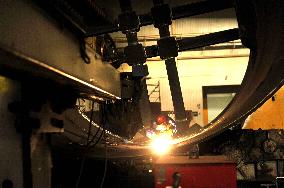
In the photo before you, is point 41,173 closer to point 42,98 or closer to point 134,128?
point 42,98

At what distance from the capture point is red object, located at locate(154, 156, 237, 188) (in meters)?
1.84

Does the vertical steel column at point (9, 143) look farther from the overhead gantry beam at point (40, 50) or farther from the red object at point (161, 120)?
the red object at point (161, 120)

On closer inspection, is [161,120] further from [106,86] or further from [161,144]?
[106,86]

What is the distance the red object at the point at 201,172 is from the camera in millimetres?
1840

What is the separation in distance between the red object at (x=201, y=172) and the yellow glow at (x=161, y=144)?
33 cm

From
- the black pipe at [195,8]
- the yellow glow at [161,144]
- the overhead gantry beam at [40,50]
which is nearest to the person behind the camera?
the overhead gantry beam at [40,50]

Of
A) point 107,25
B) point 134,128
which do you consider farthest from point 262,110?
point 107,25

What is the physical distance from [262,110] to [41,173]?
9.67 ft

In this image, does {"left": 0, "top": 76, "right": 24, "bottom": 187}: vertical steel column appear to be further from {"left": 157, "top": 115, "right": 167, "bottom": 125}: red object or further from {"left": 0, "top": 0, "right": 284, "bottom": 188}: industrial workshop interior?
{"left": 157, "top": 115, "right": 167, "bottom": 125}: red object

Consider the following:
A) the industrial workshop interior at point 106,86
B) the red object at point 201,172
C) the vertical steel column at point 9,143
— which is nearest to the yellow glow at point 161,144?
the industrial workshop interior at point 106,86

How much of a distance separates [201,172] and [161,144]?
507mm

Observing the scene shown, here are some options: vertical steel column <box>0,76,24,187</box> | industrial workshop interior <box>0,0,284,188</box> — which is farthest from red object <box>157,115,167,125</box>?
vertical steel column <box>0,76,24,187</box>

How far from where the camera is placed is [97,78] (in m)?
1.10

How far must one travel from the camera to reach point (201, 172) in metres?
1.86
